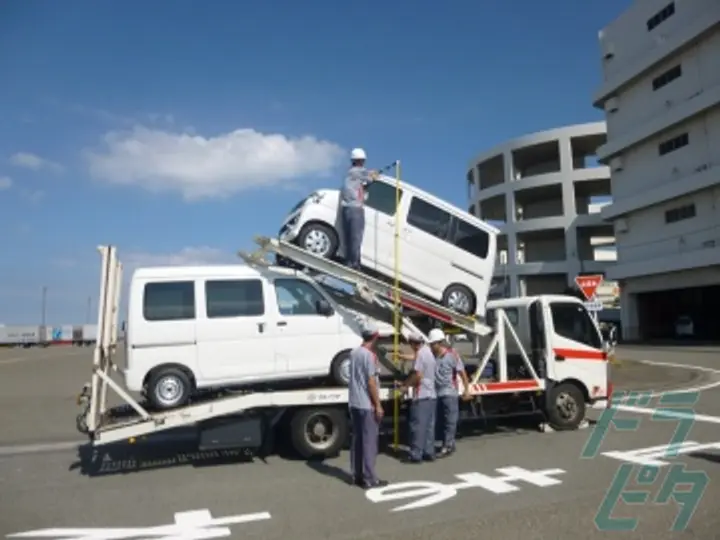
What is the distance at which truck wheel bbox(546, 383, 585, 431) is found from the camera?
10.0m

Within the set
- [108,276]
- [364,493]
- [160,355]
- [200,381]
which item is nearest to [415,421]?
[364,493]

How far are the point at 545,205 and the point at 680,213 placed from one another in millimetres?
23968

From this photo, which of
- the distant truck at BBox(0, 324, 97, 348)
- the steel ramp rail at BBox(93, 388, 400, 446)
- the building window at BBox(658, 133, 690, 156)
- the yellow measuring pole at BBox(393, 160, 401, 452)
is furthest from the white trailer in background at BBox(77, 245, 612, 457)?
the distant truck at BBox(0, 324, 97, 348)

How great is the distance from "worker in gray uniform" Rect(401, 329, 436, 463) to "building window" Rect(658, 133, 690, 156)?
112ft

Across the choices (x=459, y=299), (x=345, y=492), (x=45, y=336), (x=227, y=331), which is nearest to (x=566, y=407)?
(x=459, y=299)

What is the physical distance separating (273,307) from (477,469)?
3245 mm

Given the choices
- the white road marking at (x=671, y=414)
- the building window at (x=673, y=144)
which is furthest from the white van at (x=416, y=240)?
the building window at (x=673, y=144)

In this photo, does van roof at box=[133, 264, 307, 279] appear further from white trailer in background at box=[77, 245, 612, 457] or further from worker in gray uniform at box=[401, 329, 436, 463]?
worker in gray uniform at box=[401, 329, 436, 463]

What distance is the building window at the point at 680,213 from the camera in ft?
119

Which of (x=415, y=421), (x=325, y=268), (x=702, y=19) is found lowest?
(x=415, y=421)

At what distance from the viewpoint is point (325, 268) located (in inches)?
352

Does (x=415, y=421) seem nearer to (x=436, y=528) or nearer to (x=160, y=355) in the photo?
(x=436, y=528)

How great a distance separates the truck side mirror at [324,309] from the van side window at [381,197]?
170 centimetres

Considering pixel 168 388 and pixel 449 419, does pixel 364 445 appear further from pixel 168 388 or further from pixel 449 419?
pixel 168 388
